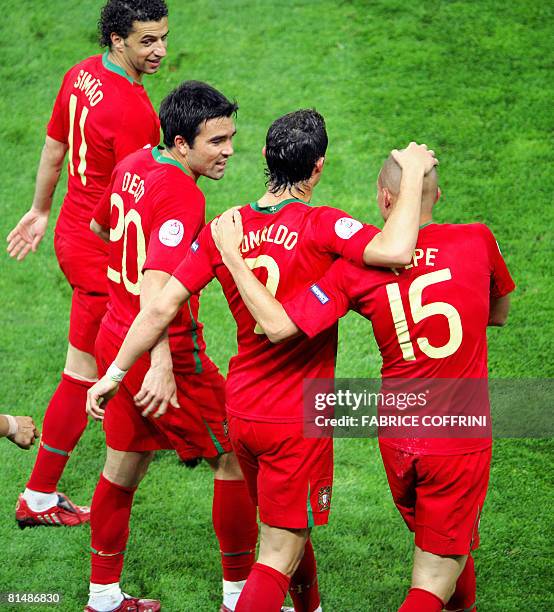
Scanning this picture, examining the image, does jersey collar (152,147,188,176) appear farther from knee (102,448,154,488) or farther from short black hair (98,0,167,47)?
knee (102,448,154,488)

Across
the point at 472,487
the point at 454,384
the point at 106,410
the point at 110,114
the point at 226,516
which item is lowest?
the point at 226,516

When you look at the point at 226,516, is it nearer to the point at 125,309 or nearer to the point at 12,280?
the point at 125,309

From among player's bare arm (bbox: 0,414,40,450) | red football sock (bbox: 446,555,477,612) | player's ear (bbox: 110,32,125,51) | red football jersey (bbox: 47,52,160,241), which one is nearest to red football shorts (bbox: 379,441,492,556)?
red football sock (bbox: 446,555,477,612)

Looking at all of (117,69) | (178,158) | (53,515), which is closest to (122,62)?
(117,69)

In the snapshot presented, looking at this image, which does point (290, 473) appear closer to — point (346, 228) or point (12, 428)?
point (346, 228)

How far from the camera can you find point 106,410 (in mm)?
4723

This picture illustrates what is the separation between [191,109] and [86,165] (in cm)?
110

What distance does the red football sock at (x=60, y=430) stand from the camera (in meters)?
5.46

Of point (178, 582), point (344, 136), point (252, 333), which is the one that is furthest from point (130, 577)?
point (344, 136)

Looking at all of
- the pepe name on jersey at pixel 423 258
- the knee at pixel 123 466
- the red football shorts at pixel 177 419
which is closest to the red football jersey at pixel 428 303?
the pepe name on jersey at pixel 423 258

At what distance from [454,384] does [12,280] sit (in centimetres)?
442

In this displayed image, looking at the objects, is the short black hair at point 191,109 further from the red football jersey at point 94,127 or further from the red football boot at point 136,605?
the red football boot at point 136,605

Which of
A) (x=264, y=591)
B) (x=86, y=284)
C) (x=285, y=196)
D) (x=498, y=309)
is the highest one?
(x=285, y=196)

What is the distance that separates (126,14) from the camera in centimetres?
522
